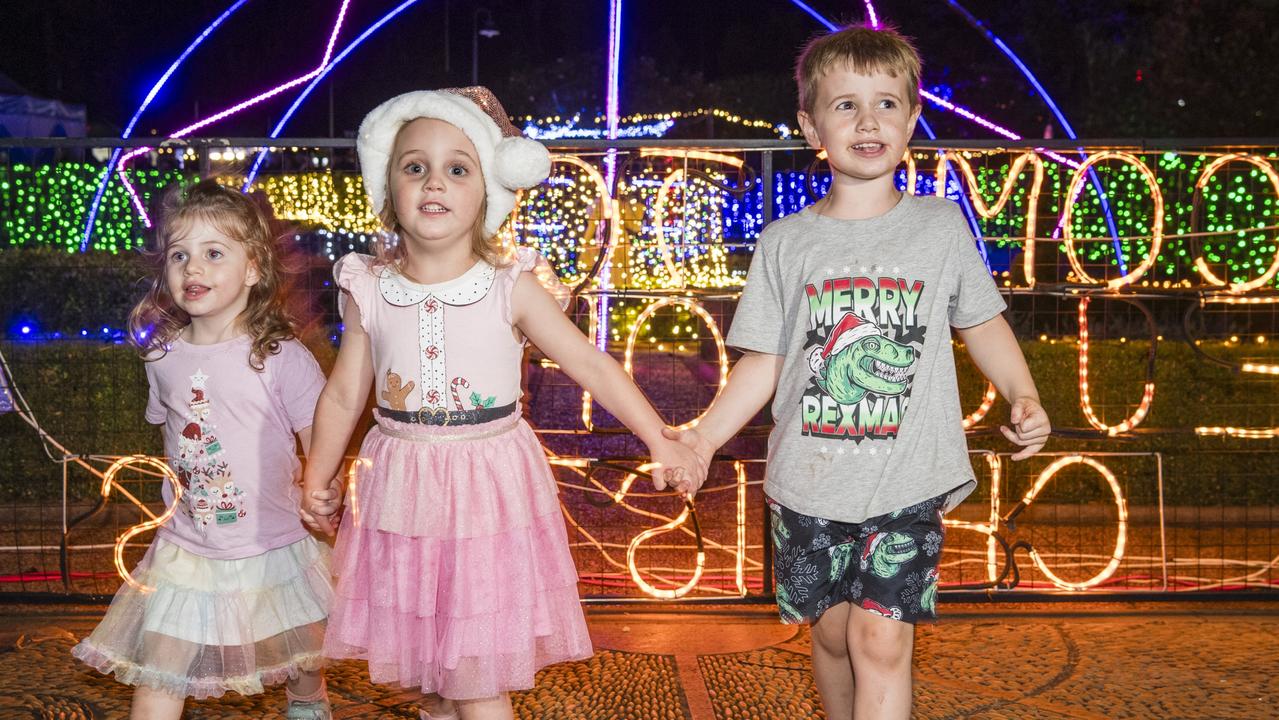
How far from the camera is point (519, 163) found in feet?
9.20

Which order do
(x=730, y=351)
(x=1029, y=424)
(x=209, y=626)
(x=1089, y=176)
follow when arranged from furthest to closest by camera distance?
(x=1089, y=176) < (x=730, y=351) < (x=209, y=626) < (x=1029, y=424)

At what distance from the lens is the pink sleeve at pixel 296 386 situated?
10.3 ft

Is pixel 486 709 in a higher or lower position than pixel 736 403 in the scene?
Answer: lower

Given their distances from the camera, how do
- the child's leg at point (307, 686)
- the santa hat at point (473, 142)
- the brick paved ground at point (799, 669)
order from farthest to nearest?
the brick paved ground at point (799, 669) → the child's leg at point (307, 686) → the santa hat at point (473, 142)

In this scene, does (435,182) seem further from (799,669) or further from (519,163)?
(799,669)

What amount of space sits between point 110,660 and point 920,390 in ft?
6.89

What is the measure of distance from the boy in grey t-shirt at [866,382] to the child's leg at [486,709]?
70 cm

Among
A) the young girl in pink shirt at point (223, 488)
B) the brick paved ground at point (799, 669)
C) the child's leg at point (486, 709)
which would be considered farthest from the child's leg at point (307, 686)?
the child's leg at point (486, 709)

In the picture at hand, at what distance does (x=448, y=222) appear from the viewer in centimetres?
275

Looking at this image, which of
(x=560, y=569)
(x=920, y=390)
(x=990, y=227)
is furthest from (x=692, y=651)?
(x=990, y=227)

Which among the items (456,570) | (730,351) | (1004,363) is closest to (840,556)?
(1004,363)

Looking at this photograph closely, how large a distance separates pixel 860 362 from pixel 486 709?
1175 millimetres

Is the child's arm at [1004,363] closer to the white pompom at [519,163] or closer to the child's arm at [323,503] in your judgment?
the white pompom at [519,163]

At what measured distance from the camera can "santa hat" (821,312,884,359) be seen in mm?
2680
